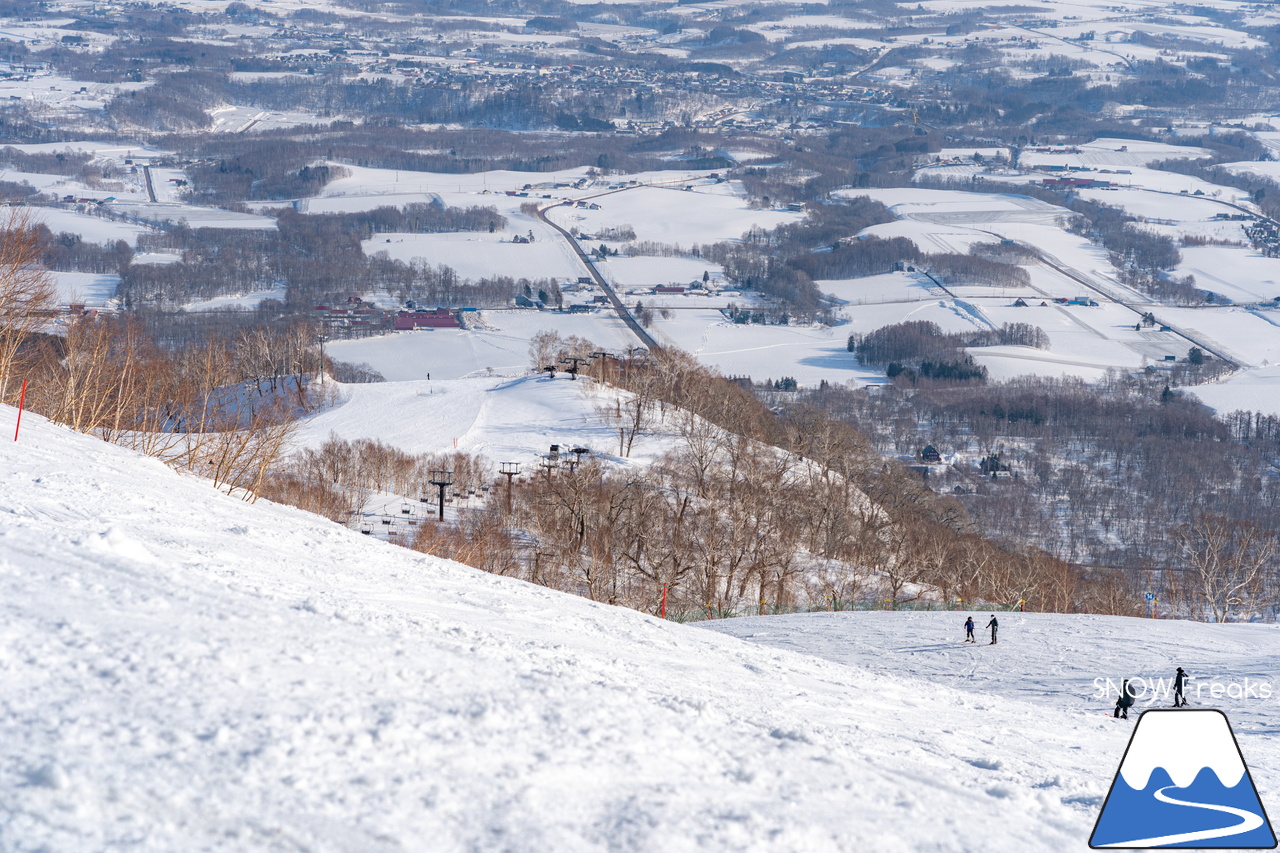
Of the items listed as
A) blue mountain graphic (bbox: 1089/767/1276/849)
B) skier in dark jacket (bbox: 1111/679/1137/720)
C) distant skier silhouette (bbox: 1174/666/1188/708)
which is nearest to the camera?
blue mountain graphic (bbox: 1089/767/1276/849)

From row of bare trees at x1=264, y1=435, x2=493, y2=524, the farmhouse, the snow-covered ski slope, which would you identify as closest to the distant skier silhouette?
the snow-covered ski slope

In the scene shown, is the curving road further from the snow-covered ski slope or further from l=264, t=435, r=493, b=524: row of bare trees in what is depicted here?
the snow-covered ski slope

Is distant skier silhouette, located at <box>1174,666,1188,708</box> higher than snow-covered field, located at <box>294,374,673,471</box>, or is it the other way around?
distant skier silhouette, located at <box>1174,666,1188,708</box>

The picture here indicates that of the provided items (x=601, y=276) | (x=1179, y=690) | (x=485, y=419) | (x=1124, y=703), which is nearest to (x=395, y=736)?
(x=1179, y=690)

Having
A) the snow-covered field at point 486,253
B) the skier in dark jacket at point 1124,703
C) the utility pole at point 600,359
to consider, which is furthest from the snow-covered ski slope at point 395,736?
the snow-covered field at point 486,253

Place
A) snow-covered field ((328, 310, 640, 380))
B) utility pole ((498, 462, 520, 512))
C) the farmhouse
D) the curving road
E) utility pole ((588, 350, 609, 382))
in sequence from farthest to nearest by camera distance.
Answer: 1. the farmhouse
2. the curving road
3. snow-covered field ((328, 310, 640, 380))
4. utility pole ((588, 350, 609, 382))
5. utility pole ((498, 462, 520, 512))

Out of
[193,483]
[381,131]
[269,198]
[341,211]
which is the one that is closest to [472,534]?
[193,483]
